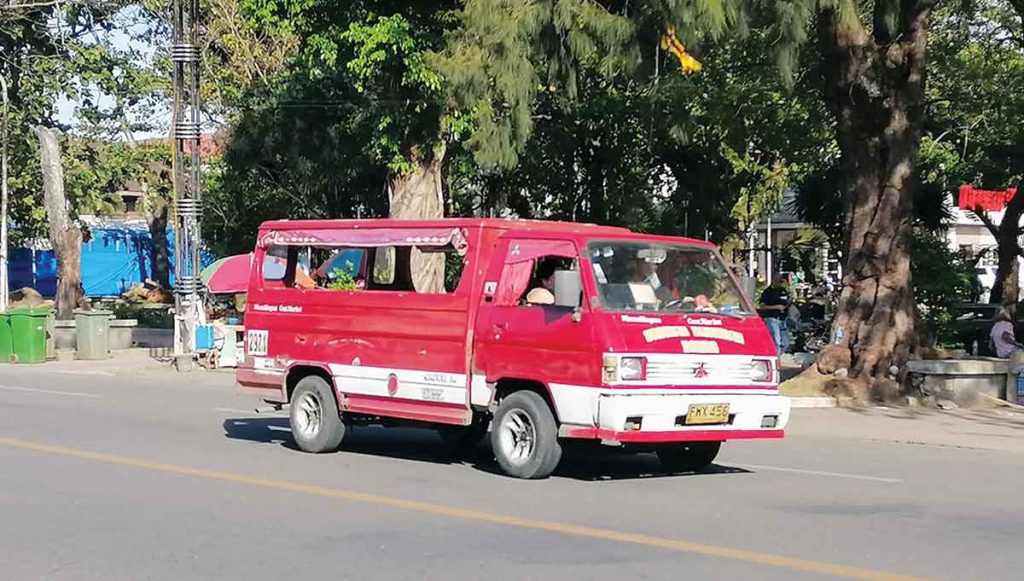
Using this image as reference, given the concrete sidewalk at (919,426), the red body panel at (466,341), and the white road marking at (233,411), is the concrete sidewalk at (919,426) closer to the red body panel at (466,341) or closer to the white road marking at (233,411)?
the red body panel at (466,341)

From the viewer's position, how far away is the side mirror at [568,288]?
10.9 meters

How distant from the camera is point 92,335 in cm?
2912

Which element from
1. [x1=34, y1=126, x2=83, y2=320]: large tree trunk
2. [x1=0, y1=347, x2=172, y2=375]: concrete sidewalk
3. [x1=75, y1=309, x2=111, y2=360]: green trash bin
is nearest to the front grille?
[x1=0, y1=347, x2=172, y2=375]: concrete sidewalk

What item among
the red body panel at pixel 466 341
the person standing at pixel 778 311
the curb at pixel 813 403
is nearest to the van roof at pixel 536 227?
the red body panel at pixel 466 341

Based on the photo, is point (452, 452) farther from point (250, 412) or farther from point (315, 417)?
point (250, 412)

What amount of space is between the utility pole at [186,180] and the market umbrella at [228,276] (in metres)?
0.97

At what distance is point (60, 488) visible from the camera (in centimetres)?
1109

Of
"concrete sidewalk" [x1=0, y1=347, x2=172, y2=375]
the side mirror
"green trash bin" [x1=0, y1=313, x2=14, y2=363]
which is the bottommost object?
"concrete sidewalk" [x1=0, y1=347, x2=172, y2=375]

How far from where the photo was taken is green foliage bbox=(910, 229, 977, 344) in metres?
21.8

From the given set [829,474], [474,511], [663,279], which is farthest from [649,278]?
[474,511]

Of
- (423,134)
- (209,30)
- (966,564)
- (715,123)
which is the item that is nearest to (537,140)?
(715,123)

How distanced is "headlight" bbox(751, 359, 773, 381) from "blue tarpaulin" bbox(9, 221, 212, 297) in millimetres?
47640

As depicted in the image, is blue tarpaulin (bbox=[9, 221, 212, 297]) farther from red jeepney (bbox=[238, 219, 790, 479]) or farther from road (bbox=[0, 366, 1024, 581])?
red jeepney (bbox=[238, 219, 790, 479])

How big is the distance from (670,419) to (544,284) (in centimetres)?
169
